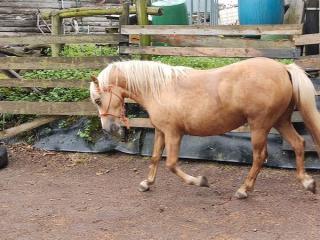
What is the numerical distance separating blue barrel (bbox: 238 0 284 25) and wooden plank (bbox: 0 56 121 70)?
4640 mm

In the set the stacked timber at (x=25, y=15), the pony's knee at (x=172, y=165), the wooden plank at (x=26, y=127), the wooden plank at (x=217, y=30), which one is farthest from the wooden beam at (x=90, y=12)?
the stacked timber at (x=25, y=15)

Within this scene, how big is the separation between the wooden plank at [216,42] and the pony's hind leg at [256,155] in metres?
1.71

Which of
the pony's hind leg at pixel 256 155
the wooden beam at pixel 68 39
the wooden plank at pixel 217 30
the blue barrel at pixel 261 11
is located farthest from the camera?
the blue barrel at pixel 261 11

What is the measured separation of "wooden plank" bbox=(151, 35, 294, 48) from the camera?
6.02 meters

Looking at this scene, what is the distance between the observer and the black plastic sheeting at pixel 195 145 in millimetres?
6016

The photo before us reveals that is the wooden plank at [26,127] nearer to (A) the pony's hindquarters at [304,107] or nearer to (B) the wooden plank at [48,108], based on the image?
(B) the wooden plank at [48,108]

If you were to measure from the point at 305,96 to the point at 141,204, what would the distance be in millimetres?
1979

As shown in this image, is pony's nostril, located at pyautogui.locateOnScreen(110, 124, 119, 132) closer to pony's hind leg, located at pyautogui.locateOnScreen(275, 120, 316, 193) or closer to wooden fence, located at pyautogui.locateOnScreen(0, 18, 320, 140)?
wooden fence, located at pyautogui.locateOnScreen(0, 18, 320, 140)

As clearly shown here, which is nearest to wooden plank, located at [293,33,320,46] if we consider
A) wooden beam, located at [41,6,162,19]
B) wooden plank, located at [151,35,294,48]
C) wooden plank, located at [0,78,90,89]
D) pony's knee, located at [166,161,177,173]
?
wooden plank, located at [151,35,294,48]

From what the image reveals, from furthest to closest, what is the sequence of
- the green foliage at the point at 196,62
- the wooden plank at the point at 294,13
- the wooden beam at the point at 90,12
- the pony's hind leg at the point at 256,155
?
the wooden plank at the point at 294,13, the wooden beam at the point at 90,12, the green foliage at the point at 196,62, the pony's hind leg at the point at 256,155

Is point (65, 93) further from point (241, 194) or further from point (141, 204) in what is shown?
point (241, 194)

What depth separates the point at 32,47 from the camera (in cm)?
1033

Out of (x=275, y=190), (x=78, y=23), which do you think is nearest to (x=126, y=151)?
(x=275, y=190)

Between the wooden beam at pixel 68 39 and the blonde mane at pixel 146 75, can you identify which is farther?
the wooden beam at pixel 68 39
